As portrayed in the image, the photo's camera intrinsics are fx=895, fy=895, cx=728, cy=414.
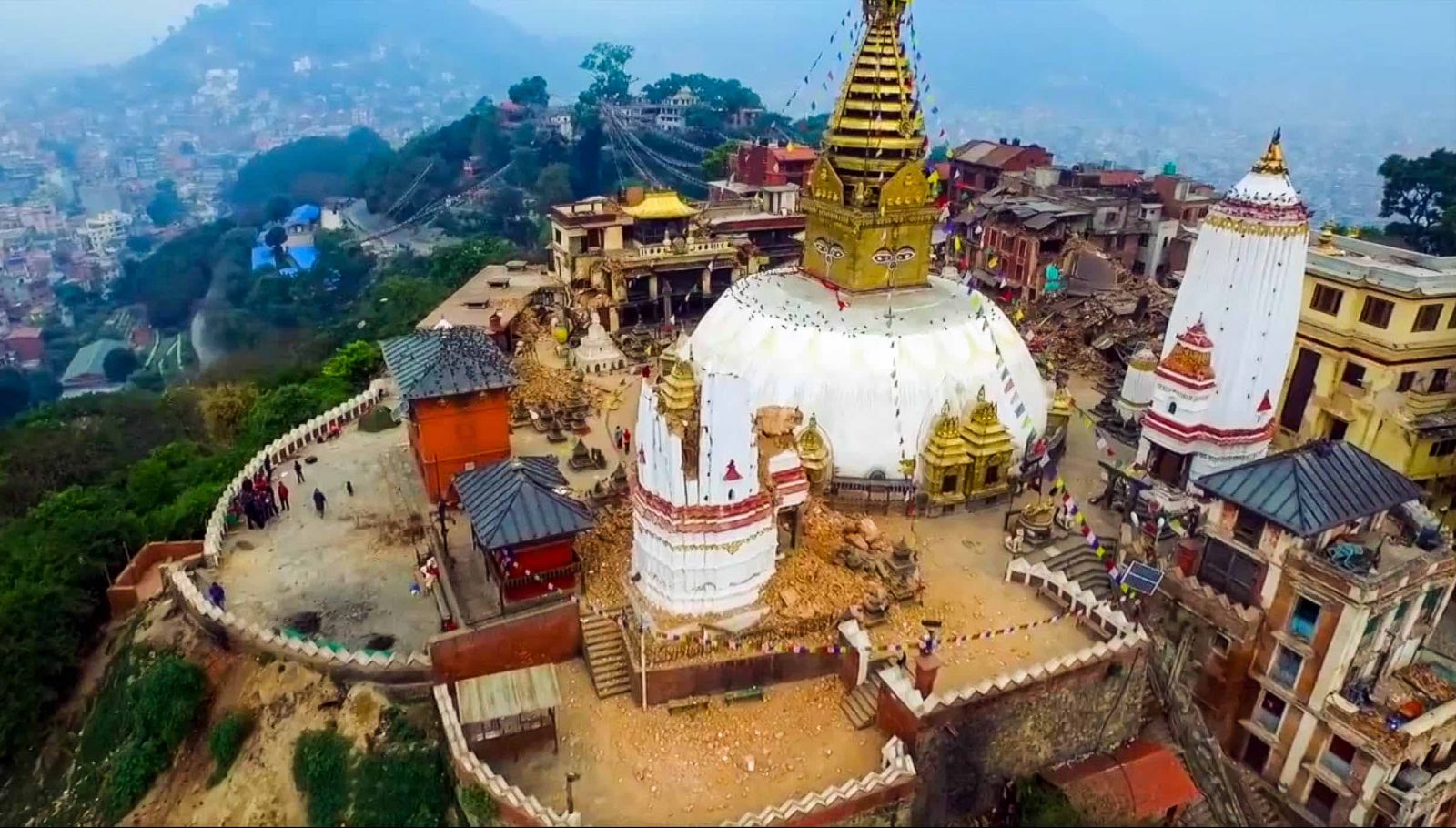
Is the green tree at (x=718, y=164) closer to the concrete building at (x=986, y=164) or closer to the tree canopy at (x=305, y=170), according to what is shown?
the concrete building at (x=986, y=164)

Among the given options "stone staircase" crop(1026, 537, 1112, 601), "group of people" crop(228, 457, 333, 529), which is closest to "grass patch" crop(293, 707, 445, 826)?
"group of people" crop(228, 457, 333, 529)

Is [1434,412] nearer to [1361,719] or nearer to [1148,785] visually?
[1361,719]

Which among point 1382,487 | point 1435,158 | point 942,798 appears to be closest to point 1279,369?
point 1382,487

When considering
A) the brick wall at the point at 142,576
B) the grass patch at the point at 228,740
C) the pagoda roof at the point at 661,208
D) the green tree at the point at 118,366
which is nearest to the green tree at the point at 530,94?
the green tree at the point at 118,366

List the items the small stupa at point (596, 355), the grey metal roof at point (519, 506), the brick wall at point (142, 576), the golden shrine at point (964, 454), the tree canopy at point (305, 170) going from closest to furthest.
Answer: the grey metal roof at point (519, 506)
the golden shrine at point (964, 454)
the brick wall at point (142, 576)
the small stupa at point (596, 355)
the tree canopy at point (305, 170)

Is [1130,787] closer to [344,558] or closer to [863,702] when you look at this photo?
[863,702]

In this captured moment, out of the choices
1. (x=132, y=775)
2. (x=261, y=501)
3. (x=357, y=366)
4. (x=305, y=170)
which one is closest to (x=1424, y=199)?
(x=357, y=366)

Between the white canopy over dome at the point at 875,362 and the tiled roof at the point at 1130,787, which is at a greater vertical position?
→ the white canopy over dome at the point at 875,362

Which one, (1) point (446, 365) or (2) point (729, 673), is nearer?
(2) point (729, 673)
